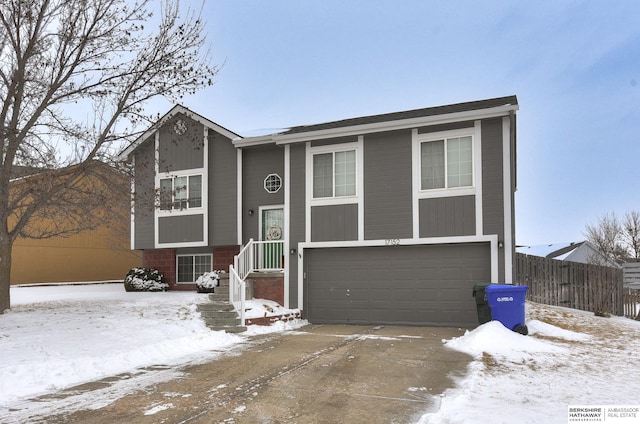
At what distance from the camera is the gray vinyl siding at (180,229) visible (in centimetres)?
1598

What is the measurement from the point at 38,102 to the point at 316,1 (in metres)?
12.0

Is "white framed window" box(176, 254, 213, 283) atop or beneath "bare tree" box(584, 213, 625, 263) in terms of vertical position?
beneath

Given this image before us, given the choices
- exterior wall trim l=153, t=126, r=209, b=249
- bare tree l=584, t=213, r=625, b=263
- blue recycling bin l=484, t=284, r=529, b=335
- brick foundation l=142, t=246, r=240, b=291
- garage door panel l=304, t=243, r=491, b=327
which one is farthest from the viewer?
bare tree l=584, t=213, r=625, b=263

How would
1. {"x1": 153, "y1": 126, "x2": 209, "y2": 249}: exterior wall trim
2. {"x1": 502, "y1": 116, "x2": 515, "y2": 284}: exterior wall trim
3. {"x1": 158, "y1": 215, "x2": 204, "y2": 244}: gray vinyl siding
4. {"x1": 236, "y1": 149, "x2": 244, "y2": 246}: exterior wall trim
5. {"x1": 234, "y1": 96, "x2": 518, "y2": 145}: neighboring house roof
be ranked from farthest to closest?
{"x1": 158, "y1": 215, "x2": 204, "y2": 244}: gray vinyl siding < {"x1": 153, "y1": 126, "x2": 209, "y2": 249}: exterior wall trim < {"x1": 236, "y1": 149, "x2": 244, "y2": 246}: exterior wall trim < {"x1": 234, "y1": 96, "x2": 518, "y2": 145}: neighboring house roof < {"x1": 502, "y1": 116, "x2": 515, "y2": 284}: exterior wall trim

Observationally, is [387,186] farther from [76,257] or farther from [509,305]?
[76,257]

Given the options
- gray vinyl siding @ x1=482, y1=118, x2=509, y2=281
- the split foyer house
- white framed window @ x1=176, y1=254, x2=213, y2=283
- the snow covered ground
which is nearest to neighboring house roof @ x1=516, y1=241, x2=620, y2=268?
the snow covered ground

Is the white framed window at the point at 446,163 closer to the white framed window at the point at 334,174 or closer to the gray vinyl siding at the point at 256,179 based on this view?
the white framed window at the point at 334,174

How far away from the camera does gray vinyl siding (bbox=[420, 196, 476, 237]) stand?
11.7 m

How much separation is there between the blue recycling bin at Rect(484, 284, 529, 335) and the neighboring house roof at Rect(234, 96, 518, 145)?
4.34 metres

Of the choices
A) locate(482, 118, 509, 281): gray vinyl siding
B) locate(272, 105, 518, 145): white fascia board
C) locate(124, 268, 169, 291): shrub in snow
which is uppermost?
locate(272, 105, 518, 145): white fascia board

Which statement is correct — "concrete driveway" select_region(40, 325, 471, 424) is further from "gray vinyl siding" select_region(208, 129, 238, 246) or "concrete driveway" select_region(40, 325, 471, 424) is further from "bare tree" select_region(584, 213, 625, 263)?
"bare tree" select_region(584, 213, 625, 263)

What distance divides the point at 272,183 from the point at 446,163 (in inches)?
231

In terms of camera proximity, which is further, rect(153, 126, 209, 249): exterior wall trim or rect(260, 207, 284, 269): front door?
rect(153, 126, 209, 249): exterior wall trim

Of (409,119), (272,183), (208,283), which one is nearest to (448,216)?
(409,119)
